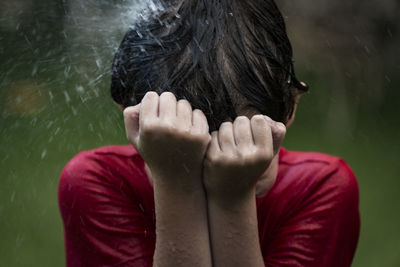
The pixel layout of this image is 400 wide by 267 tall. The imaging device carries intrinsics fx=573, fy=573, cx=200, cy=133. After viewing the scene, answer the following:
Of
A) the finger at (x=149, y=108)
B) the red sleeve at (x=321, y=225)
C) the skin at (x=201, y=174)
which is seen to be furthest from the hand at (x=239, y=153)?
the red sleeve at (x=321, y=225)

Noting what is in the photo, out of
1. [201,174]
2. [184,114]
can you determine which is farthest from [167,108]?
[201,174]

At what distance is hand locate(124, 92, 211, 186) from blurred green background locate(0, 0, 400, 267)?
68 cm

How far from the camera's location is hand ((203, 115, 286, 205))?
821 millimetres

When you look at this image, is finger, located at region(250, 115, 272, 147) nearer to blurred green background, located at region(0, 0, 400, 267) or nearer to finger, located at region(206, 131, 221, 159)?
finger, located at region(206, 131, 221, 159)

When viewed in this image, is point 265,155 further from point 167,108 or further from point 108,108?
point 108,108

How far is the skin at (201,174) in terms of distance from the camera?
0.81 m

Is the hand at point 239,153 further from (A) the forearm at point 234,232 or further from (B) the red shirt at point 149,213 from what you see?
(B) the red shirt at point 149,213

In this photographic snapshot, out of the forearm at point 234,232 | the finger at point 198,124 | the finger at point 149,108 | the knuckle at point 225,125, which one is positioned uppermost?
the finger at point 149,108

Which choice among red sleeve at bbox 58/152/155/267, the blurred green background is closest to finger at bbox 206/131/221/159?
red sleeve at bbox 58/152/155/267

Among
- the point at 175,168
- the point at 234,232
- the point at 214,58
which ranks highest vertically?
the point at 214,58

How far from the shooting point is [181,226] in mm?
889

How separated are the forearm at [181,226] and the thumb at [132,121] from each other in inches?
3.1

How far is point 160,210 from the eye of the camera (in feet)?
2.92

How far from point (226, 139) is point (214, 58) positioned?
16 centimetres
